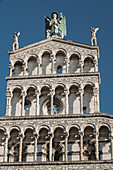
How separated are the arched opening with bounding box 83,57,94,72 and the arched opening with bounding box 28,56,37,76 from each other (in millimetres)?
2606

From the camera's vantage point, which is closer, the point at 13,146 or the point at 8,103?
the point at 13,146

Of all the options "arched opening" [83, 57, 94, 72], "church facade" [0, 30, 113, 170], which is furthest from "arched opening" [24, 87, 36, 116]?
"arched opening" [83, 57, 94, 72]

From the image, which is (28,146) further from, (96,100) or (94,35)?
(94,35)

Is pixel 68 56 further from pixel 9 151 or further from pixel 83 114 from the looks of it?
pixel 9 151

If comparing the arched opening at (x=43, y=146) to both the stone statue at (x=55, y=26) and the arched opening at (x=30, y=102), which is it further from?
the stone statue at (x=55, y=26)

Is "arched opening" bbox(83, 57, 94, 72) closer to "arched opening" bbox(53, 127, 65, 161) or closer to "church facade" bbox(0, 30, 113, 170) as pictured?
"church facade" bbox(0, 30, 113, 170)

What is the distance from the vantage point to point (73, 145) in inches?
1126

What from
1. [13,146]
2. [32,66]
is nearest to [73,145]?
[13,146]

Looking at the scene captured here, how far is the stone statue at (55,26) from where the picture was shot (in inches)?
1305

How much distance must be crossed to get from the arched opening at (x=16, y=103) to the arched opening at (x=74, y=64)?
2.96 meters

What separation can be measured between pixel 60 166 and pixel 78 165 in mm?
Result: 828

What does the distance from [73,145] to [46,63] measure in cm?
505

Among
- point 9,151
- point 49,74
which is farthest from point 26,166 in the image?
point 49,74

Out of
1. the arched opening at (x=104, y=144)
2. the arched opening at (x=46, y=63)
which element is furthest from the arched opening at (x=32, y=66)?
the arched opening at (x=104, y=144)
